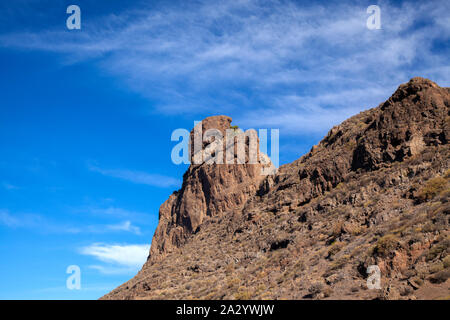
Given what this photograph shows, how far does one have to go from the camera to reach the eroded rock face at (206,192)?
5697 centimetres

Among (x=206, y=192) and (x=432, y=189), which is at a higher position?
(x=206, y=192)

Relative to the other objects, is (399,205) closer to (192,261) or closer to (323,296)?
(323,296)

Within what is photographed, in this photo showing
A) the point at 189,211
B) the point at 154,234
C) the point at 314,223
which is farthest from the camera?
the point at 154,234

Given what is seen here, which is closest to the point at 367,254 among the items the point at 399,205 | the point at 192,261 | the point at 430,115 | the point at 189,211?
the point at 399,205

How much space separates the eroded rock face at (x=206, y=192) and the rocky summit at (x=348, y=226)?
11.2 feet

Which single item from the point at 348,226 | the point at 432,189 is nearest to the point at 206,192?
the point at 348,226

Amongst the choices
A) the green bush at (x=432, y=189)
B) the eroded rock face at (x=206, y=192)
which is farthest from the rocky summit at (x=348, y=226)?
the eroded rock face at (x=206, y=192)

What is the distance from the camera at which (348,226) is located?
27.1 metres

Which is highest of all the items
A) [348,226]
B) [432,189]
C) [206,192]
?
[206,192]

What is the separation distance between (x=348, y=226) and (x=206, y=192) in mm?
35219

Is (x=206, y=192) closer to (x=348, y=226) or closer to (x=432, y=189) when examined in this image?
(x=348, y=226)
